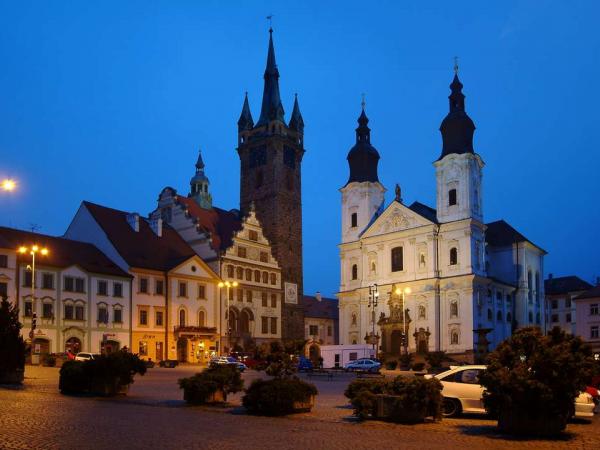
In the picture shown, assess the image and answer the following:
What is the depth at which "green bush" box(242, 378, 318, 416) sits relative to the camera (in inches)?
693

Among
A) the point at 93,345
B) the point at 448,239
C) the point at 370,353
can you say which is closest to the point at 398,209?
the point at 448,239

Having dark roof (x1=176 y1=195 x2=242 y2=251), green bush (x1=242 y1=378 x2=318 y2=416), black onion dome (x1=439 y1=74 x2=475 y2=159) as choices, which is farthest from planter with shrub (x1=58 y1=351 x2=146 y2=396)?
black onion dome (x1=439 y1=74 x2=475 y2=159)

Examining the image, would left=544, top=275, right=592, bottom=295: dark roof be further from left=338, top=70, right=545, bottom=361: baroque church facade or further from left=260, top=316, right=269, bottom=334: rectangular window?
left=260, top=316, right=269, bottom=334: rectangular window

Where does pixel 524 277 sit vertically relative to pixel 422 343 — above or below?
above

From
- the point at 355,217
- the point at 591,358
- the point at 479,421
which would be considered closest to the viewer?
the point at 591,358

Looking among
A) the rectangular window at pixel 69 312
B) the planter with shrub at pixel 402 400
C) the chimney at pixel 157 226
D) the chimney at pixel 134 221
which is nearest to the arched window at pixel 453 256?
the chimney at pixel 157 226

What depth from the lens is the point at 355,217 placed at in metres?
83.0

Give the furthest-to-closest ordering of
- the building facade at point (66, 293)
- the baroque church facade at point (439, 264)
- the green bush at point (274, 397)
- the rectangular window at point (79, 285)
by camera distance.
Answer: the baroque church facade at point (439, 264) → the rectangular window at point (79, 285) → the building facade at point (66, 293) → the green bush at point (274, 397)

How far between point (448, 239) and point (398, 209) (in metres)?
6.67

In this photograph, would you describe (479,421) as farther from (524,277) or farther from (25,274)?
(524,277)

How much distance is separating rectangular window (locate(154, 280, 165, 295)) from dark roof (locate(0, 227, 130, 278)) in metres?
3.55

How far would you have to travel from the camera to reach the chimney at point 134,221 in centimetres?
6544

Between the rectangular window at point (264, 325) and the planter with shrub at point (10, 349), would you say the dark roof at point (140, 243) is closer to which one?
the rectangular window at point (264, 325)

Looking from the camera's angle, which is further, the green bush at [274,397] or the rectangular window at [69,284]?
the rectangular window at [69,284]
